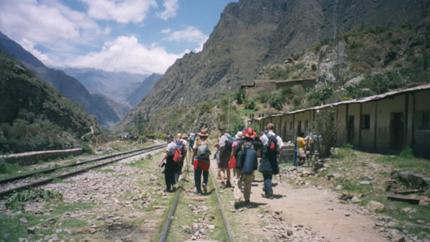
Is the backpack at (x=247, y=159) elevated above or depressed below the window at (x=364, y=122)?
below

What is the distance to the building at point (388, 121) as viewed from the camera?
17531mm

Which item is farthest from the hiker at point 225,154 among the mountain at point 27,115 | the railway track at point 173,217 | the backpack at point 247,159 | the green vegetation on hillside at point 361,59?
the green vegetation on hillside at point 361,59

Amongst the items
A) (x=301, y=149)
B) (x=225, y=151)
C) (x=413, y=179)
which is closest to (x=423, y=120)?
(x=301, y=149)

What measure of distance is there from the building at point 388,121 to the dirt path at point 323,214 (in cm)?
656

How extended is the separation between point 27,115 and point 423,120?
3129 cm

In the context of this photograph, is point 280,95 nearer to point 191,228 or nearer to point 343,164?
point 343,164

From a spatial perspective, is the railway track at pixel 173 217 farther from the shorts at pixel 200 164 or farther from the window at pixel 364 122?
the window at pixel 364 122

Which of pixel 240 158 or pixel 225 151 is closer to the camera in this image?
pixel 240 158

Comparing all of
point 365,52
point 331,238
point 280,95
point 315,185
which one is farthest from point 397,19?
point 331,238

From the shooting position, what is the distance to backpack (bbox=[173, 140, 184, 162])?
13.5 meters

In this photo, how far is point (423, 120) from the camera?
17625mm

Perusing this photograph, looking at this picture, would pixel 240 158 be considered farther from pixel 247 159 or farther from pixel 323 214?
pixel 323 214

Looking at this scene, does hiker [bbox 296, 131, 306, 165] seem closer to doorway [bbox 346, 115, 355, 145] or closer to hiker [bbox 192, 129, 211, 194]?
doorway [bbox 346, 115, 355, 145]

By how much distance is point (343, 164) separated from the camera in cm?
1739
